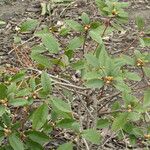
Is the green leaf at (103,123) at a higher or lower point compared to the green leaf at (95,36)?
lower

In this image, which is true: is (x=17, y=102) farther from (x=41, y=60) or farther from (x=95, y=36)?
(x=95, y=36)

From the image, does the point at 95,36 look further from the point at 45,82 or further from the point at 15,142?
the point at 15,142

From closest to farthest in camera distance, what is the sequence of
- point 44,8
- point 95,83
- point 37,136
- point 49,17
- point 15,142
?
point 95,83 < point 15,142 < point 37,136 < point 49,17 < point 44,8

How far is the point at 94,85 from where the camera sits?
64.7 inches

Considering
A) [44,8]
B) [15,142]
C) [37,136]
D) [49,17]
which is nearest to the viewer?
[15,142]

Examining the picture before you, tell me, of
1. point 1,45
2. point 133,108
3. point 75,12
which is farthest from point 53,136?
point 75,12

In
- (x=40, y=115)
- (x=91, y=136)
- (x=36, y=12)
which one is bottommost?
(x=36, y=12)

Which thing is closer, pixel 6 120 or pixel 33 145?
pixel 6 120

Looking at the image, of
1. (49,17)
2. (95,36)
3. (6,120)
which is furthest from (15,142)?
(49,17)

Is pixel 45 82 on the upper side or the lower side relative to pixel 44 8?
upper

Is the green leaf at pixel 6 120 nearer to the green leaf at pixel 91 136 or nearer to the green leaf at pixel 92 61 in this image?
the green leaf at pixel 91 136

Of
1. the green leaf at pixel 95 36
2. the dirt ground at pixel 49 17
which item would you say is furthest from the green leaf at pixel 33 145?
the dirt ground at pixel 49 17

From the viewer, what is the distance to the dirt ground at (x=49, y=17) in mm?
3523

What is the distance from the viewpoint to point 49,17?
145 inches
